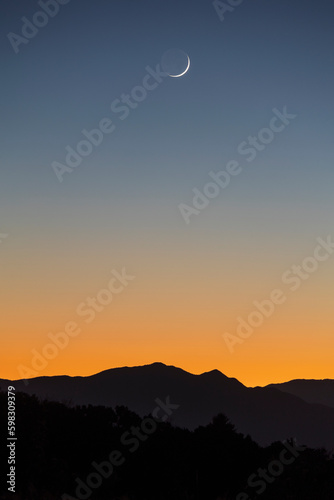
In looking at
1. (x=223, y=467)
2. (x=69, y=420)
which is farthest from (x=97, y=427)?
(x=223, y=467)

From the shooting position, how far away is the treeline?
28266 mm

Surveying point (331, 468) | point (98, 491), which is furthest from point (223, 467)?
point (98, 491)

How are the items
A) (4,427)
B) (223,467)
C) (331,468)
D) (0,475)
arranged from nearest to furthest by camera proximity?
(0,475) < (4,427) < (331,468) < (223,467)

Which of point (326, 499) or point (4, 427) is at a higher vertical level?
point (4, 427)

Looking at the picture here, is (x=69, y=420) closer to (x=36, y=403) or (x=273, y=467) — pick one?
(x=36, y=403)

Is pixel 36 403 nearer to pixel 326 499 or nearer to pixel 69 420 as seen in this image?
pixel 69 420

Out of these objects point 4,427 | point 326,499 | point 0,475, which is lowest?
point 326,499

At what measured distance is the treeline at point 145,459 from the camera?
28266 millimetres

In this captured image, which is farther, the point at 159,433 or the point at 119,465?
the point at 159,433

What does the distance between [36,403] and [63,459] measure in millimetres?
3112

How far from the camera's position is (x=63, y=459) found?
31.6 meters

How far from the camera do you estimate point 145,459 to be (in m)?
34.2

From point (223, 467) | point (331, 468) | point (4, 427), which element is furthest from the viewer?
point (223, 467)

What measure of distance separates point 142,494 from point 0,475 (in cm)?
770
